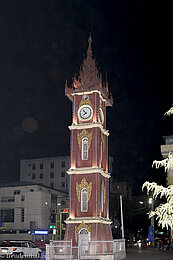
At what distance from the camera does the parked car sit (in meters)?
37.9

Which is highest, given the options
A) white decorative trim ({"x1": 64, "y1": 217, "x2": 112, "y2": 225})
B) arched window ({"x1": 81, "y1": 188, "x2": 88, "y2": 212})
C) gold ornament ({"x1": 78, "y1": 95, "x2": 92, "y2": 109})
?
gold ornament ({"x1": 78, "y1": 95, "x2": 92, "y2": 109})

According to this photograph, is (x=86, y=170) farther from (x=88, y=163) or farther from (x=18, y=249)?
(x=18, y=249)

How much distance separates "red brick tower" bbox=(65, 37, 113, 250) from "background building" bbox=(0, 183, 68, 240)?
99.0 ft

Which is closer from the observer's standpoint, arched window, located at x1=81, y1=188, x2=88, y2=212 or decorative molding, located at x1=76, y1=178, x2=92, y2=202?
arched window, located at x1=81, y1=188, x2=88, y2=212

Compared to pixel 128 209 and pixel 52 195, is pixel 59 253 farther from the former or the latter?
pixel 128 209

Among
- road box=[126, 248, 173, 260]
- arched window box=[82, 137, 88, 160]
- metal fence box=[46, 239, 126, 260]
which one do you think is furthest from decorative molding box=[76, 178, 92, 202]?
road box=[126, 248, 173, 260]

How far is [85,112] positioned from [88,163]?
22.5ft

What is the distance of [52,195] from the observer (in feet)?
284

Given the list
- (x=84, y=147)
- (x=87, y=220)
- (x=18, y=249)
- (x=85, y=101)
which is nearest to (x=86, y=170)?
(x=84, y=147)

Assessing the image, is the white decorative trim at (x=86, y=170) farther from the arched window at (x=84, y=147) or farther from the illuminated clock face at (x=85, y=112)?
the illuminated clock face at (x=85, y=112)

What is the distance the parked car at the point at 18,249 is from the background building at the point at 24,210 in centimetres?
3795

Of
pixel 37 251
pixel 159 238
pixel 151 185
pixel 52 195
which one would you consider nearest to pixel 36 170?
pixel 52 195

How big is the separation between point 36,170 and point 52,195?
34055 millimetres

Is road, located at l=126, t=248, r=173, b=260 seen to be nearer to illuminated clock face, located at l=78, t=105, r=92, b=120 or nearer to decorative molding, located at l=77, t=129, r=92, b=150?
decorative molding, located at l=77, t=129, r=92, b=150
